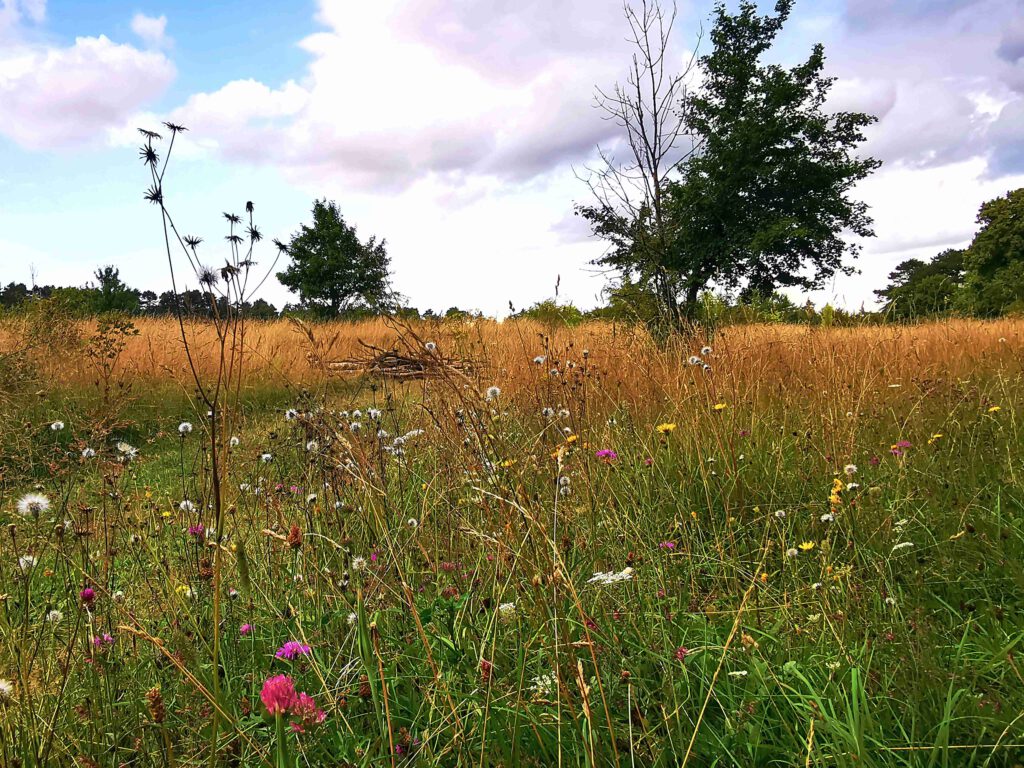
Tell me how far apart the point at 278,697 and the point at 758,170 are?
75.9 feet

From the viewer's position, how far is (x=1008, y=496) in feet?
7.70

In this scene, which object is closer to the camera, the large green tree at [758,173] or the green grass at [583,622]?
the green grass at [583,622]

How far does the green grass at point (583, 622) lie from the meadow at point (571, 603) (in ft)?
0.04

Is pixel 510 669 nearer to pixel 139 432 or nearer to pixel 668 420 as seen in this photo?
pixel 668 420

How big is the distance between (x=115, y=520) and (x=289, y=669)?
1513 millimetres

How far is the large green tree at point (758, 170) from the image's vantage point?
67.8 feet

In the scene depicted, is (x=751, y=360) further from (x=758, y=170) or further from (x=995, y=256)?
(x=995, y=256)

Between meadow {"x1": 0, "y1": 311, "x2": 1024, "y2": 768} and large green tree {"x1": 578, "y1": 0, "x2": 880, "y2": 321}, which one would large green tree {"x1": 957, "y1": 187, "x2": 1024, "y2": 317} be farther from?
meadow {"x1": 0, "y1": 311, "x2": 1024, "y2": 768}

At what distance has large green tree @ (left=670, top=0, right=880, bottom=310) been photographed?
2067 centimetres

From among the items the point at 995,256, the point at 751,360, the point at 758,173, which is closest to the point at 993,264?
the point at 995,256

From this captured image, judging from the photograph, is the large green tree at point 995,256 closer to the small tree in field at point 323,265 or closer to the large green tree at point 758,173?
the large green tree at point 758,173

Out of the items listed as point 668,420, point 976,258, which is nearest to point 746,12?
point 976,258

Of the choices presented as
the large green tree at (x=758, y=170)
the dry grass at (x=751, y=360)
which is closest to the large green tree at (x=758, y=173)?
the large green tree at (x=758, y=170)

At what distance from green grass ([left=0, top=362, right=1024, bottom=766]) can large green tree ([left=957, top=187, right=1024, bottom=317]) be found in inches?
1170
